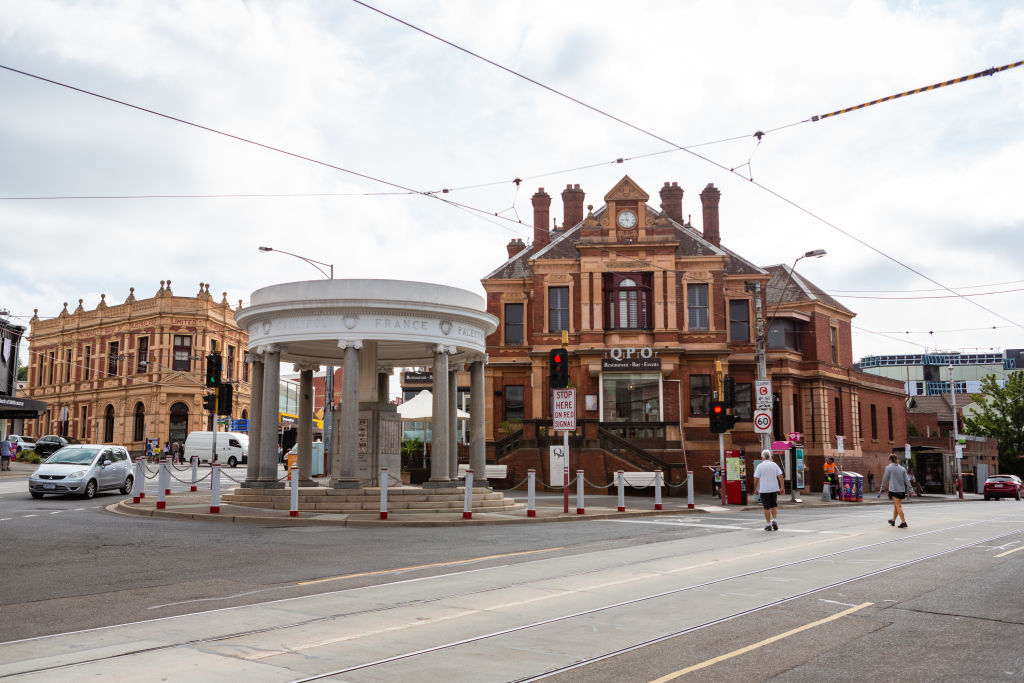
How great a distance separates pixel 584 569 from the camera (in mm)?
11828

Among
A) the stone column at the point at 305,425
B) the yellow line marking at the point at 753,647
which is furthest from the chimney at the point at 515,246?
the yellow line marking at the point at 753,647

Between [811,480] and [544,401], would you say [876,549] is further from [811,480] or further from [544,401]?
[811,480]

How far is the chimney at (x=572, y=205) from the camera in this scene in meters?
46.3

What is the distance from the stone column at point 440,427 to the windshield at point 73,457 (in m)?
10.6

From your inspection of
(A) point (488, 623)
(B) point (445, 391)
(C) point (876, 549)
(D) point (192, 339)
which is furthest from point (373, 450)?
(D) point (192, 339)

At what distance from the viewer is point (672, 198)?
47.2 m

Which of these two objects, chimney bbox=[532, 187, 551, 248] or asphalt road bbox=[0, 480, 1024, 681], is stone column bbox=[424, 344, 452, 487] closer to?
asphalt road bbox=[0, 480, 1024, 681]

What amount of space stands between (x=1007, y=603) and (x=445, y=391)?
50.9ft

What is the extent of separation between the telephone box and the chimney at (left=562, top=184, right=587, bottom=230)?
21022 mm

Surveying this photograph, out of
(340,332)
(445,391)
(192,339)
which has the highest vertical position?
(192,339)

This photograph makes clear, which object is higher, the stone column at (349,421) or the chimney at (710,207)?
the chimney at (710,207)

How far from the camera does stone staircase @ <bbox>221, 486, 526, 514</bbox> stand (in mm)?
20359

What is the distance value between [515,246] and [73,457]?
100 ft

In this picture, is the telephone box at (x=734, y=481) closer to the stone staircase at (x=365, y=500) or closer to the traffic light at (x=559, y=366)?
the stone staircase at (x=365, y=500)
